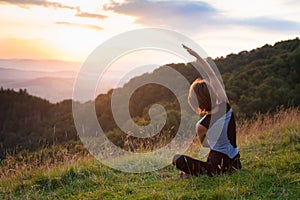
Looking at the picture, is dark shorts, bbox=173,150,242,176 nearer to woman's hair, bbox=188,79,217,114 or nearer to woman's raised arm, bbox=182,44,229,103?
woman's hair, bbox=188,79,217,114

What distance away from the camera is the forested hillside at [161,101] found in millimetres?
21441

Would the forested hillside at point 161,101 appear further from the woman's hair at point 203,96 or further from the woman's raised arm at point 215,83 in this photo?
the woman's hair at point 203,96

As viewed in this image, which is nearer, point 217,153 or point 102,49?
point 217,153

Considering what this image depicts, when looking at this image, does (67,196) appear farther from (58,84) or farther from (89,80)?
(58,84)

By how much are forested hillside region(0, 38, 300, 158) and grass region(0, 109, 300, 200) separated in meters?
10.5

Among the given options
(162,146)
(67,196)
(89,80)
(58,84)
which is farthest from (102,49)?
(58,84)

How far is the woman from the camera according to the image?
17.1 ft

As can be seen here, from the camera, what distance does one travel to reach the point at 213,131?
5211 millimetres

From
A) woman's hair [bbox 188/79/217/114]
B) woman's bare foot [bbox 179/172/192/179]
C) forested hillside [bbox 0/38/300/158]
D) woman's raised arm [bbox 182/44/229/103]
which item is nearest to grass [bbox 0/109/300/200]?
woman's bare foot [bbox 179/172/192/179]

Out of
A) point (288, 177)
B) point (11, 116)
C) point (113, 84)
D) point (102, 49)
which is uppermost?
point (102, 49)

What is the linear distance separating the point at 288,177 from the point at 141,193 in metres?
1.89

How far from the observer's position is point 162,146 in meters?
8.46

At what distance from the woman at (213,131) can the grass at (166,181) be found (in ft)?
0.54

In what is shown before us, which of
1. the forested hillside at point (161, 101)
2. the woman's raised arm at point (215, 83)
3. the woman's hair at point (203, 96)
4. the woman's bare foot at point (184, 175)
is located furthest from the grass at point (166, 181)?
the forested hillside at point (161, 101)
